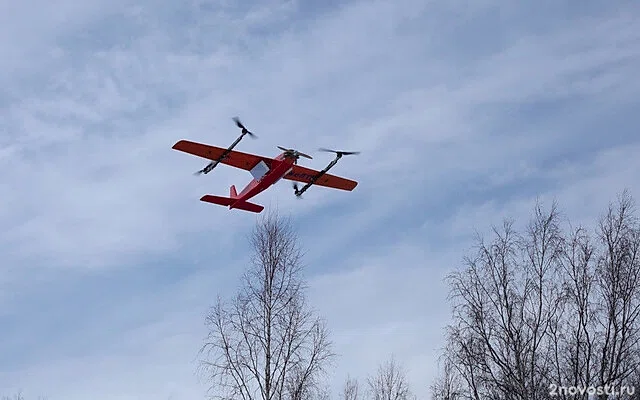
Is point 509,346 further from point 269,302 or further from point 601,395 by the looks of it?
point 269,302

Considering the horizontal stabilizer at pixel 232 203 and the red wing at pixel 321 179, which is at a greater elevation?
the red wing at pixel 321 179

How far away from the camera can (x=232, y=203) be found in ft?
123

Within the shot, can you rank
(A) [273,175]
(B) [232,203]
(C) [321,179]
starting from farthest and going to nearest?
(C) [321,179], (B) [232,203], (A) [273,175]

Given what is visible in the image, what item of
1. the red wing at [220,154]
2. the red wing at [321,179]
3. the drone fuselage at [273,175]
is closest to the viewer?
the red wing at [220,154]

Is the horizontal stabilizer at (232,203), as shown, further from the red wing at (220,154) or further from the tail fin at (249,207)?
the red wing at (220,154)

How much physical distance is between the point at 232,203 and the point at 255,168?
107 inches

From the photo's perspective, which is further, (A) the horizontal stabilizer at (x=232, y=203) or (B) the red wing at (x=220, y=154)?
(A) the horizontal stabilizer at (x=232, y=203)

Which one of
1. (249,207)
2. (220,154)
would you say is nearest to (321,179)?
(249,207)

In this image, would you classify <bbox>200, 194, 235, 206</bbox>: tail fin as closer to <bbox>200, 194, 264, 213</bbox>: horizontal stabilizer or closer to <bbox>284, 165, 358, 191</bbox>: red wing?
<bbox>200, 194, 264, 213</bbox>: horizontal stabilizer

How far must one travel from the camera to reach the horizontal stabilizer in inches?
1469


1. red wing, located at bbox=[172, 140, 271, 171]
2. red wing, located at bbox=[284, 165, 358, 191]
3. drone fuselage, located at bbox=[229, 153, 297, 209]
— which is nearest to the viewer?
red wing, located at bbox=[172, 140, 271, 171]

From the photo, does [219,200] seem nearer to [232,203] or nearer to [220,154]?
[232,203]

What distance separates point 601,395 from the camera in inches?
1123

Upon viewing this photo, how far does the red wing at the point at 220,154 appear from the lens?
3319cm
